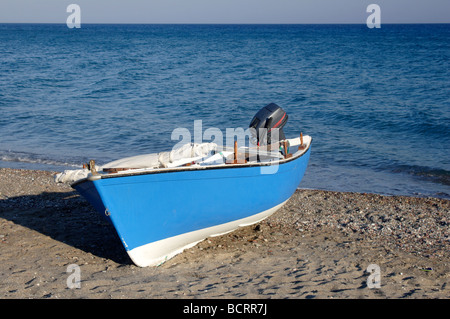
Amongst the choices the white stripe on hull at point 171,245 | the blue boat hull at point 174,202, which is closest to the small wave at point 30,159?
the white stripe on hull at point 171,245

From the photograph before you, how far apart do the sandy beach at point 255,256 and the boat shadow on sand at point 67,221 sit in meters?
0.02

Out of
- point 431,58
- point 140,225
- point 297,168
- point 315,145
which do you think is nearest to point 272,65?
point 431,58

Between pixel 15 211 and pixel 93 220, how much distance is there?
158 cm

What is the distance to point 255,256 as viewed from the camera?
693cm

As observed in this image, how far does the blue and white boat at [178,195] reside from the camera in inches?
230

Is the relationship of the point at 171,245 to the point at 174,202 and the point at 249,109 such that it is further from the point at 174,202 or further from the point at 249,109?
the point at 249,109

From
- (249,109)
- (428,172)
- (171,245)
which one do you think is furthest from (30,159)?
(428,172)

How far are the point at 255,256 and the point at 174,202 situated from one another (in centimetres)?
156

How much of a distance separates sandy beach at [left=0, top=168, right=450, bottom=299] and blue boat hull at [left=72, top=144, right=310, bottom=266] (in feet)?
1.24

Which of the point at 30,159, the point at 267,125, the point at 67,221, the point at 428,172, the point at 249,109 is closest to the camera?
the point at 67,221

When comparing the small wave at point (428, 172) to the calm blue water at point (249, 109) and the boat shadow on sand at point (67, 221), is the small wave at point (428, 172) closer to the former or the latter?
the calm blue water at point (249, 109)

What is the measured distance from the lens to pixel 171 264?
263 inches
